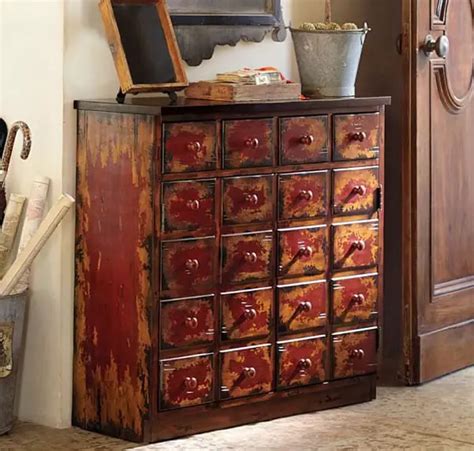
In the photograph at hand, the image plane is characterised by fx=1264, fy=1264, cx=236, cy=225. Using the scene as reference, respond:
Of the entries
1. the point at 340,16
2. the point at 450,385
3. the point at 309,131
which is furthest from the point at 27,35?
the point at 450,385

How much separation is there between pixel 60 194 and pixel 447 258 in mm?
1543

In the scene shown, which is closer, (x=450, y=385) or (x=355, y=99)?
(x=355, y=99)

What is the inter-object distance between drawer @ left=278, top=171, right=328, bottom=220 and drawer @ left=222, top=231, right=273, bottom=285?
0.11 meters

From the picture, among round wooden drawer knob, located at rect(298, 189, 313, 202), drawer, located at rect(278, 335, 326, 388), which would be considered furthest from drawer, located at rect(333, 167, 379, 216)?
drawer, located at rect(278, 335, 326, 388)

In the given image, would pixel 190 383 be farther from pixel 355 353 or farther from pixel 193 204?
pixel 355 353

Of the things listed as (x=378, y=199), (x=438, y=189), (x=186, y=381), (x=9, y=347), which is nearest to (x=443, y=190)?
(x=438, y=189)

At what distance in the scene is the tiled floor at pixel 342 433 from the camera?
375cm

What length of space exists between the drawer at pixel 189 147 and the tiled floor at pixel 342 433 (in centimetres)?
82

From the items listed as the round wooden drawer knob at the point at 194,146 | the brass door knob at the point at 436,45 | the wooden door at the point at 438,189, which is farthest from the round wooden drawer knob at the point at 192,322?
the brass door knob at the point at 436,45

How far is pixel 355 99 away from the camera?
4055 mm

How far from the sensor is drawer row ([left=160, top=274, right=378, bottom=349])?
371 cm

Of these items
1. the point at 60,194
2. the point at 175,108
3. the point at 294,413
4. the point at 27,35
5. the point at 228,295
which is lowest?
the point at 294,413

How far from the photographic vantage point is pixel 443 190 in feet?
15.0

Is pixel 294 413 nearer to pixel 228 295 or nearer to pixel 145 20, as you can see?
pixel 228 295
